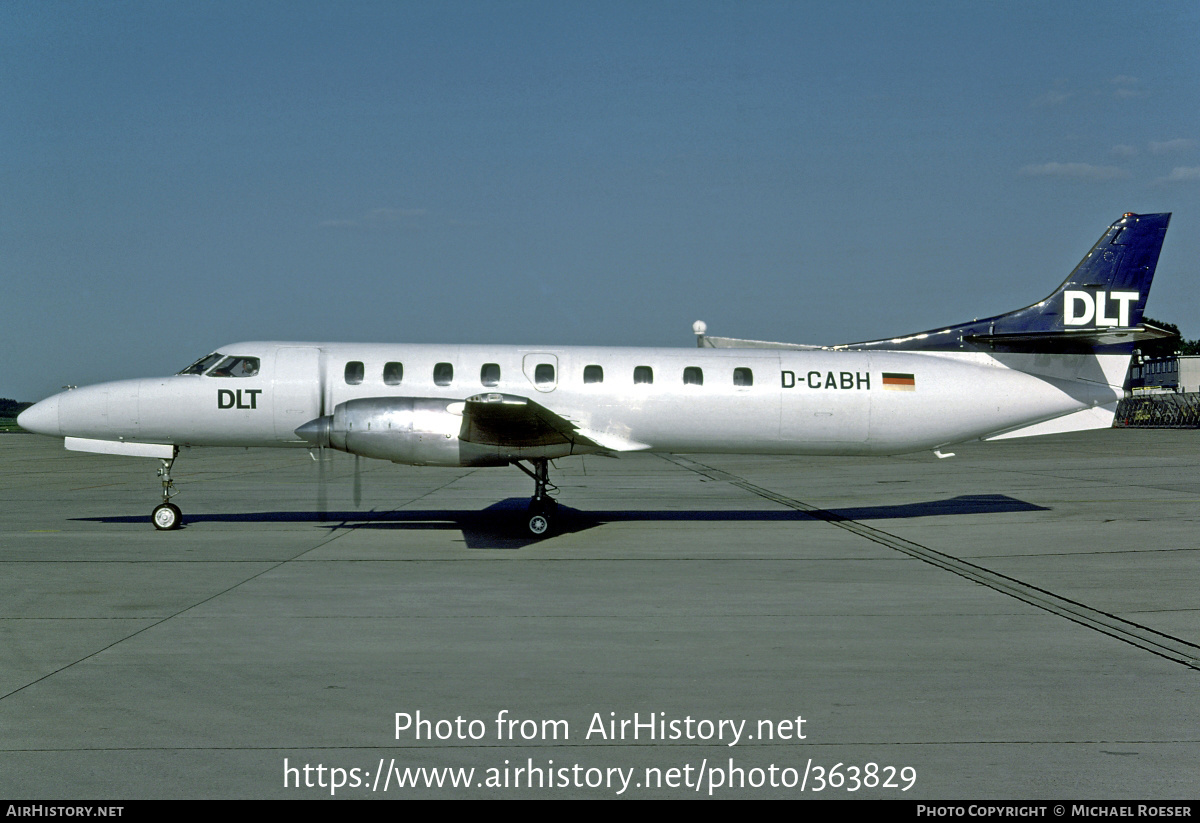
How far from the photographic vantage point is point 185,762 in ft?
17.7

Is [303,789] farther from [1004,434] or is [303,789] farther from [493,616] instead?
[1004,434]

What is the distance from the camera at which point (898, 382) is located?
1573cm

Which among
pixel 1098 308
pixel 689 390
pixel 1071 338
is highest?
pixel 1098 308

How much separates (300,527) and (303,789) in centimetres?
1078

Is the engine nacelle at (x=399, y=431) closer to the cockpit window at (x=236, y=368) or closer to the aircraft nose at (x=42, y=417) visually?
the cockpit window at (x=236, y=368)

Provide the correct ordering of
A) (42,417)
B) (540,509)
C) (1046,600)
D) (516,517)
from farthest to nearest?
(516,517) < (42,417) < (540,509) < (1046,600)

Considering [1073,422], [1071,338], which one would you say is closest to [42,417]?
[1071,338]

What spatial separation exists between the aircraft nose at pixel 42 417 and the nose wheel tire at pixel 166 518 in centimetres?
206

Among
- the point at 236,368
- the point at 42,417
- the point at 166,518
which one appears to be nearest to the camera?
the point at 166,518

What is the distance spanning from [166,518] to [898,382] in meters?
11.8

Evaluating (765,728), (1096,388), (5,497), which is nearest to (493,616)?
(765,728)

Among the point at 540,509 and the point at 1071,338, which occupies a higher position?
the point at 1071,338

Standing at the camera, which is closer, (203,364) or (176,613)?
(176,613)

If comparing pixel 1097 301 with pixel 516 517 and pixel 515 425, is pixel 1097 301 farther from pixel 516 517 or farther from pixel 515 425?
pixel 516 517
